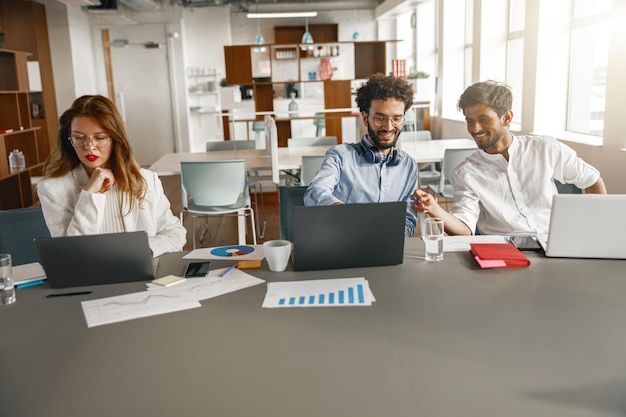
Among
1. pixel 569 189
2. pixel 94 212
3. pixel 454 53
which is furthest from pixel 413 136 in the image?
pixel 94 212

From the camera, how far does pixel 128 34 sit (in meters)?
11.0

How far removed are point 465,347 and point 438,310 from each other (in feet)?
0.68

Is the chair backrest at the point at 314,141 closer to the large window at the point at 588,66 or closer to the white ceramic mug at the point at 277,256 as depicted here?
the large window at the point at 588,66

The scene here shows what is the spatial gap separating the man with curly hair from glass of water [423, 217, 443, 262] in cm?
66

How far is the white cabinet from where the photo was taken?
1152 cm

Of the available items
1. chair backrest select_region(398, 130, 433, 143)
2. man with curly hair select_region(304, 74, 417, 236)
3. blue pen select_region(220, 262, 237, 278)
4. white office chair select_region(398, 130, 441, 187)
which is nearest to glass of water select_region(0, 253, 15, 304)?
blue pen select_region(220, 262, 237, 278)

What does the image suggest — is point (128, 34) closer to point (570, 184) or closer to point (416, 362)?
point (570, 184)

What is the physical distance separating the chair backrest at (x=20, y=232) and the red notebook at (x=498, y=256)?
179 centimetres

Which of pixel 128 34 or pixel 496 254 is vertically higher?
pixel 128 34

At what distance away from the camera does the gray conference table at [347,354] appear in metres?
1.02

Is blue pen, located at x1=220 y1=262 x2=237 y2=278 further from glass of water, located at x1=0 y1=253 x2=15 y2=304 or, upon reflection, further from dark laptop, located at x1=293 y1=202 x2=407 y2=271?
glass of water, located at x1=0 y1=253 x2=15 y2=304

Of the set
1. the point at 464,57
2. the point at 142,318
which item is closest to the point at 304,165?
the point at 142,318

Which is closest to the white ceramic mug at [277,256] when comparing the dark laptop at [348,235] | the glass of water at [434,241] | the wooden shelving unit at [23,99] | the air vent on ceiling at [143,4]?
the dark laptop at [348,235]

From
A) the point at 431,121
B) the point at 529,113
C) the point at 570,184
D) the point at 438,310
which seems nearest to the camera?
the point at 438,310
